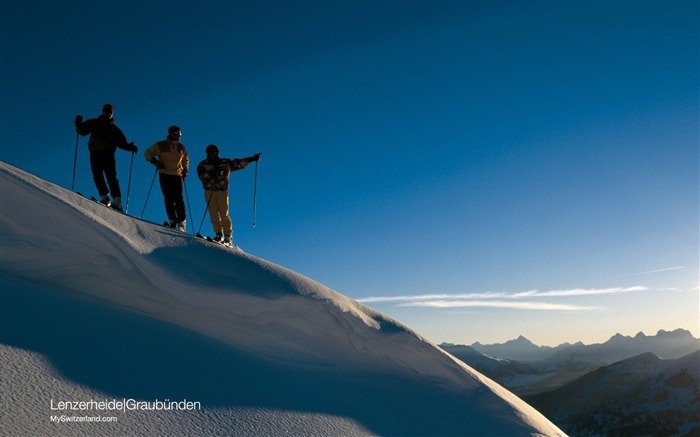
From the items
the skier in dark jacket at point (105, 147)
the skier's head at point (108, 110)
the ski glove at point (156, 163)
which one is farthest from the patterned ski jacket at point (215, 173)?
the skier's head at point (108, 110)

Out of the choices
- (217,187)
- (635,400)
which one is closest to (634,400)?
(635,400)

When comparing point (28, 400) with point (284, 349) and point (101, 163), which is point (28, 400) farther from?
point (101, 163)

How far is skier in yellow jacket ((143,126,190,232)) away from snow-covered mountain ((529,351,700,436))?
9388 centimetres

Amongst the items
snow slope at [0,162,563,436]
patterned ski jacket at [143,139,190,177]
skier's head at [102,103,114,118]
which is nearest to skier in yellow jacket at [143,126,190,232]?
patterned ski jacket at [143,139,190,177]

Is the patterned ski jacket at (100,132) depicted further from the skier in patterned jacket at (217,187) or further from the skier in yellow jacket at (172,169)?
the skier in patterned jacket at (217,187)

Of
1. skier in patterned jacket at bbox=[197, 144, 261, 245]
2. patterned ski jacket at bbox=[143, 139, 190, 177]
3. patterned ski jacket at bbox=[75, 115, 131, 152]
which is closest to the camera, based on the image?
patterned ski jacket at bbox=[75, 115, 131, 152]

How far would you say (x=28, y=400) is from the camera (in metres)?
5.48

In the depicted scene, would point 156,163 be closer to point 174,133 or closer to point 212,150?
point 174,133

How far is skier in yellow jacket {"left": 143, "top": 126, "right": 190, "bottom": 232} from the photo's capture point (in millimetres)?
11062

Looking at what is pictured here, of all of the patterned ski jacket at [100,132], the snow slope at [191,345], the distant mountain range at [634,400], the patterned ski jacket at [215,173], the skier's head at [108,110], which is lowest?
the distant mountain range at [634,400]

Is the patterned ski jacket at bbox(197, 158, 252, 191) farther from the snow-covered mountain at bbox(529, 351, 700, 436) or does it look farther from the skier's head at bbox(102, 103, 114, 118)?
the snow-covered mountain at bbox(529, 351, 700, 436)

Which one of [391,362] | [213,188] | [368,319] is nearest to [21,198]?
[213,188]

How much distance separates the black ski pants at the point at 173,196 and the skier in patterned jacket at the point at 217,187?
58cm

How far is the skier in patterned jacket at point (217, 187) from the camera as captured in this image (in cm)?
1173
